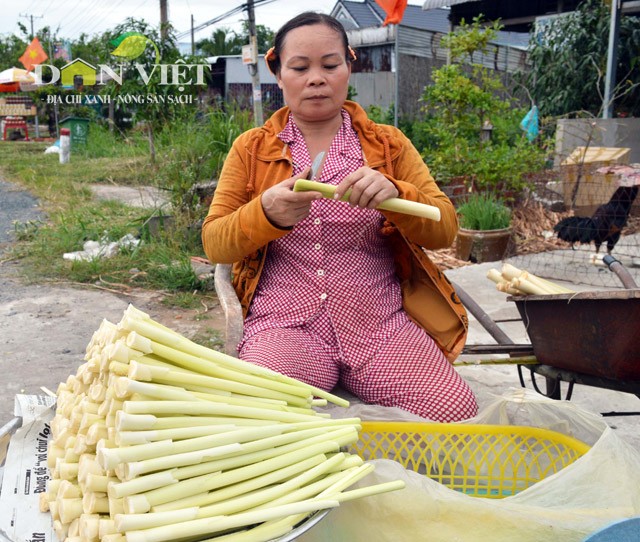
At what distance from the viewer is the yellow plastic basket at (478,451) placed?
1.72 meters

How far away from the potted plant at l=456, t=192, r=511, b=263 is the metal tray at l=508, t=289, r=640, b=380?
12.7ft

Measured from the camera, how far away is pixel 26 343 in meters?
4.52

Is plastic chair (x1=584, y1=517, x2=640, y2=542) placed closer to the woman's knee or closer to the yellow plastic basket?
the yellow plastic basket

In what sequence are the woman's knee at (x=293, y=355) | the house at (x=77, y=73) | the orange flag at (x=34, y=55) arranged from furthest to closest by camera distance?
1. the orange flag at (x=34, y=55)
2. the house at (x=77, y=73)
3. the woman's knee at (x=293, y=355)

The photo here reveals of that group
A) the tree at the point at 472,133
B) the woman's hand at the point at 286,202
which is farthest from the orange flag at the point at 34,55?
the woman's hand at the point at 286,202

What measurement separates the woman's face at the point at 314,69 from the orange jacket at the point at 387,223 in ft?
0.58

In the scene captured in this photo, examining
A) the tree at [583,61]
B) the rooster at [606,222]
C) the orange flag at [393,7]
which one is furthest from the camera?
the tree at [583,61]

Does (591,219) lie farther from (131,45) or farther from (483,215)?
(131,45)

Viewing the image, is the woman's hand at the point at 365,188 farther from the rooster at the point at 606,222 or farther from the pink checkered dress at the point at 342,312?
the rooster at the point at 606,222

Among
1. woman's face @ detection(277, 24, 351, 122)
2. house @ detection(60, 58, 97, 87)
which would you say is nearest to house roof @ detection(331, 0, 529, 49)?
house @ detection(60, 58, 97, 87)

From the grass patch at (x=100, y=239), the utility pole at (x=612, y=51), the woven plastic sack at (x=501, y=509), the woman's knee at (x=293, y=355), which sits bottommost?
the grass patch at (x=100, y=239)

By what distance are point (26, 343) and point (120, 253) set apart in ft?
6.38

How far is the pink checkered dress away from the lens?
202cm

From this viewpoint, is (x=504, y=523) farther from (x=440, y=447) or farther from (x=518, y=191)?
(x=518, y=191)
